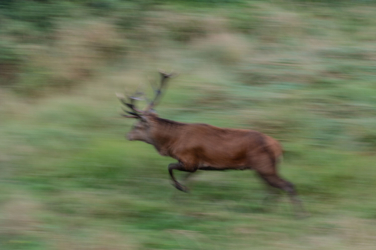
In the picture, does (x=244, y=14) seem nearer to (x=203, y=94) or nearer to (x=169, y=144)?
(x=203, y=94)

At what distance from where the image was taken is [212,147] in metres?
6.94

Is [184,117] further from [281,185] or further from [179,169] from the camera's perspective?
[281,185]

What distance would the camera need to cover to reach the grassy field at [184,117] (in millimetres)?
6422

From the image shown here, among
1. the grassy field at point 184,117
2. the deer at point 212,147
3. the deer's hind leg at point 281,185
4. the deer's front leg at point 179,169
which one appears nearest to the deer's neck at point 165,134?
the deer at point 212,147

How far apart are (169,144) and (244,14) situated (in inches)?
222

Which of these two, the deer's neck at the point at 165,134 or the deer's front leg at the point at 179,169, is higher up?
the deer's neck at the point at 165,134

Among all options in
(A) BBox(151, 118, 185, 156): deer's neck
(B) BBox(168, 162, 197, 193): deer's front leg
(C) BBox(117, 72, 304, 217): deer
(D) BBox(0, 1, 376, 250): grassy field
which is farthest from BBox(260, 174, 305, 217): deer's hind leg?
(A) BBox(151, 118, 185, 156): deer's neck

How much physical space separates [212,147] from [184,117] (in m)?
1.82

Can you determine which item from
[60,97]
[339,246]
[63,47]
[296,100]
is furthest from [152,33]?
[339,246]

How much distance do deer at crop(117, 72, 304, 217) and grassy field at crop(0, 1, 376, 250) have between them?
18.0 inches

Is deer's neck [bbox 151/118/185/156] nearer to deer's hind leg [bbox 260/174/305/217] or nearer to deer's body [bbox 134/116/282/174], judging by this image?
deer's body [bbox 134/116/282/174]

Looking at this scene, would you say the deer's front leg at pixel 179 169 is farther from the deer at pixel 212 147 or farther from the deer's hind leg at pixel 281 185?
the deer's hind leg at pixel 281 185

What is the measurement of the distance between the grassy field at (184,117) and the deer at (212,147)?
458mm

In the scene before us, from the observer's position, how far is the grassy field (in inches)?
253
